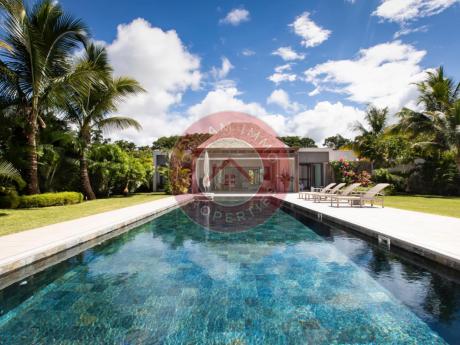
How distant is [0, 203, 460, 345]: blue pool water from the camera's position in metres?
2.99

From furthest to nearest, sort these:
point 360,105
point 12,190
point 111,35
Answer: point 360,105 → point 111,35 → point 12,190

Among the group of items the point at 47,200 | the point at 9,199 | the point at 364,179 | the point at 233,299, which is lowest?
the point at 233,299

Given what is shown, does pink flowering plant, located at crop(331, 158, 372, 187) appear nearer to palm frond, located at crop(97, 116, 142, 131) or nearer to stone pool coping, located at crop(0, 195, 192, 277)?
palm frond, located at crop(97, 116, 142, 131)

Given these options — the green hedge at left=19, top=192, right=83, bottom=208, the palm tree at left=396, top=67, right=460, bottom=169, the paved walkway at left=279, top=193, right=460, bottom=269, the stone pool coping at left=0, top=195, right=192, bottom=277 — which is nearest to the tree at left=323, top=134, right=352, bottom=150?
the palm tree at left=396, top=67, right=460, bottom=169

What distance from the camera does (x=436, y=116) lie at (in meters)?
20.6

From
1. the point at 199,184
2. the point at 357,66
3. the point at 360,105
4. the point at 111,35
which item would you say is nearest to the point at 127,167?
the point at 199,184

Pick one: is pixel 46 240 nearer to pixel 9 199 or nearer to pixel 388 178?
pixel 9 199

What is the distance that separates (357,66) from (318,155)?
9.50 m

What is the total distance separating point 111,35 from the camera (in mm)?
14852

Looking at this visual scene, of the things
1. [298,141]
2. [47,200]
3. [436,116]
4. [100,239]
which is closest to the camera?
[100,239]

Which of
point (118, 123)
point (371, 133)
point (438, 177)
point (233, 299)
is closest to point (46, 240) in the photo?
point (233, 299)

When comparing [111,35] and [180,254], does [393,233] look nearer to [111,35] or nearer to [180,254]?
[180,254]

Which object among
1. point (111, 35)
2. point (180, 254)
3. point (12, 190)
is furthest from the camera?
point (111, 35)

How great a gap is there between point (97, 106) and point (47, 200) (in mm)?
6374
